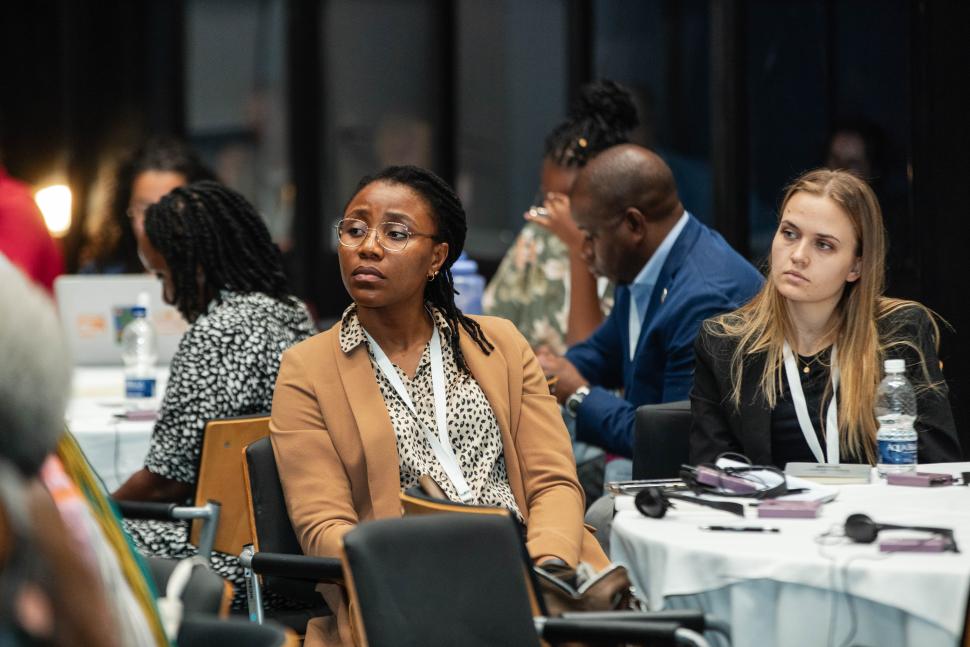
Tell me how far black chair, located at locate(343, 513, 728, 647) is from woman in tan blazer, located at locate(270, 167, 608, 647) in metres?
0.52

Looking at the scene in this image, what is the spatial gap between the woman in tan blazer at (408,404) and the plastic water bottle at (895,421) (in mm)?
693

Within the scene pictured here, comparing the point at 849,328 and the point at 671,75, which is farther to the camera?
the point at 671,75

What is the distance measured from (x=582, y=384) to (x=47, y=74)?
22.3 ft

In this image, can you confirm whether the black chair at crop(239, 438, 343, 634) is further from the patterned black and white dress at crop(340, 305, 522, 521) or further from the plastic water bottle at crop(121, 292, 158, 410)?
the plastic water bottle at crop(121, 292, 158, 410)

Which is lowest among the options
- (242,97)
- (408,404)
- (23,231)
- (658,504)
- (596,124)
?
(658,504)

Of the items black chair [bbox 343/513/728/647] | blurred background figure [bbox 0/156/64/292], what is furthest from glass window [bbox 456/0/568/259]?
black chair [bbox 343/513/728/647]

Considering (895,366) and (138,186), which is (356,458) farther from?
(138,186)

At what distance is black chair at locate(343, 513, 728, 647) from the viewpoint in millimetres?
2287

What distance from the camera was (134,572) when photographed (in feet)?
5.86

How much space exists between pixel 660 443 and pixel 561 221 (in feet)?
5.33

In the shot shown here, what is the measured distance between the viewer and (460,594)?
92.9 inches

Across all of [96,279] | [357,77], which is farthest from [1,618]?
[357,77]

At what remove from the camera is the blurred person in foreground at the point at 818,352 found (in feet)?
10.8

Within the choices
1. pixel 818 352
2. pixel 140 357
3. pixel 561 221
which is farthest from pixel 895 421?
pixel 140 357
